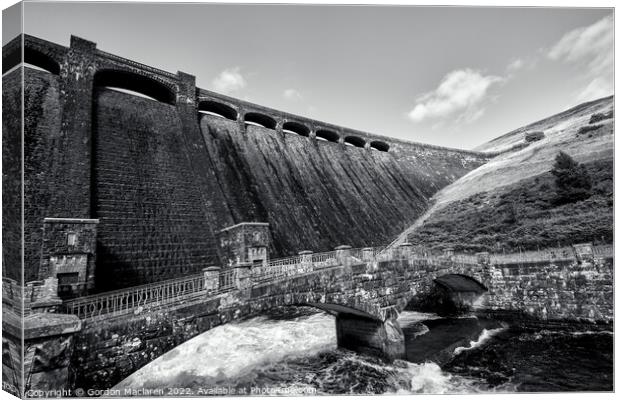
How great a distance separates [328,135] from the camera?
1469 inches

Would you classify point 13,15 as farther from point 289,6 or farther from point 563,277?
point 563,277

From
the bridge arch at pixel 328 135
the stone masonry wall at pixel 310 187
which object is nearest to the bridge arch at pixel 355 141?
the stone masonry wall at pixel 310 187

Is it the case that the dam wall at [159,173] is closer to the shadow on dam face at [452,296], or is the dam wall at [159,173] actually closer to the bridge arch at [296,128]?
the bridge arch at [296,128]

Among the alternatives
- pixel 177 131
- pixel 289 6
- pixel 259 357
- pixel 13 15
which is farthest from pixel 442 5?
pixel 177 131

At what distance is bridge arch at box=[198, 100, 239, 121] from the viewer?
26281mm

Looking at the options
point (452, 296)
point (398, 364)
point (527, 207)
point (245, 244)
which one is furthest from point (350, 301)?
point (527, 207)

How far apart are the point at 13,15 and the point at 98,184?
9.63m

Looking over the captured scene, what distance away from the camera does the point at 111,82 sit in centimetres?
2095

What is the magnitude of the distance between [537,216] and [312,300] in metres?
20.4

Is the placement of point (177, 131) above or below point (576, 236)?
above

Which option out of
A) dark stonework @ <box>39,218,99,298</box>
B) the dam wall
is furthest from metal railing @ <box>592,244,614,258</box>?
dark stonework @ <box>39,218,99,298</box>

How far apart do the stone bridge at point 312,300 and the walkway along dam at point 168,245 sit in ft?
0.13

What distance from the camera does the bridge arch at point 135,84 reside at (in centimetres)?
1978

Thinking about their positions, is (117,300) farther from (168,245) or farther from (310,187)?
(310,187)
